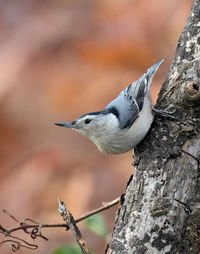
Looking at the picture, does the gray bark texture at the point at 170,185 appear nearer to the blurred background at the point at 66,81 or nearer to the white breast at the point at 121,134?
the white breast at the point at 121,134

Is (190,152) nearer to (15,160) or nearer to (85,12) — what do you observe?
(15,160)

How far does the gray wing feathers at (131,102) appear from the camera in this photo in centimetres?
299

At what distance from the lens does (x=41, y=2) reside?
7.66 m

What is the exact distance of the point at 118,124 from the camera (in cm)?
→ 297

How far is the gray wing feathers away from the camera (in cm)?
299

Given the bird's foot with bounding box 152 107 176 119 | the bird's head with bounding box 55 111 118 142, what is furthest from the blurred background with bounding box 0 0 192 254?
the bird's foot with bounding box 152 107 176 119

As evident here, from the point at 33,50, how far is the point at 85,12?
1.06 meters

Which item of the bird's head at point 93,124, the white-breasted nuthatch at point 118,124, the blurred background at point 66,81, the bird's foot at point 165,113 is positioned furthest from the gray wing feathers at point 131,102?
the blurred background at point 66,81

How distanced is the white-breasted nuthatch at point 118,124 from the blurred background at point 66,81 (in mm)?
2346

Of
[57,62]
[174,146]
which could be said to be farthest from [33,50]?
[174,146]

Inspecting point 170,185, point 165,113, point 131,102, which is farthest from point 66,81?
point 170,185

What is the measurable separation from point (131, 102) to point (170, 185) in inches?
38.2

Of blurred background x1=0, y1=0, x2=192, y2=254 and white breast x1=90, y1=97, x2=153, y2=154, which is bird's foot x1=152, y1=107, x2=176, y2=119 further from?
blurred background x1=0, y1=0, x2=192, y2=254

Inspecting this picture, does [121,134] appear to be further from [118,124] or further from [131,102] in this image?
[131,102]
